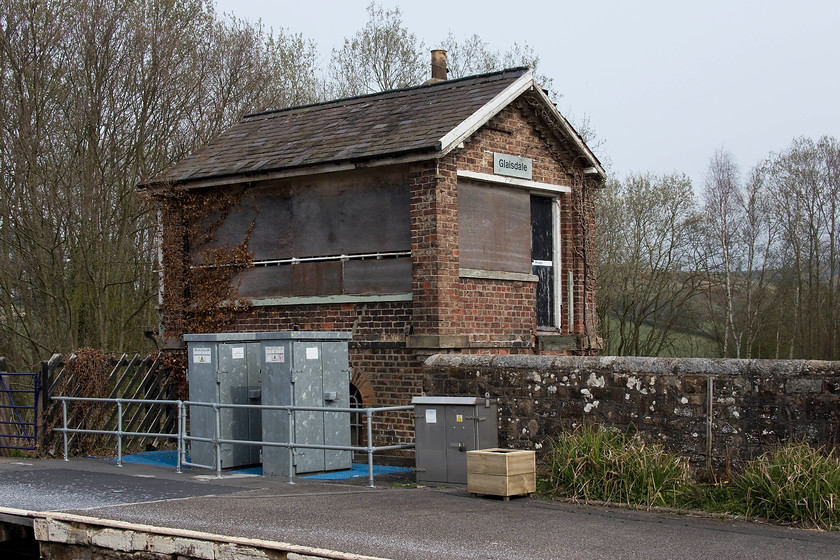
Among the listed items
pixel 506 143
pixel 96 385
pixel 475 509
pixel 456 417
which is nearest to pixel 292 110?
pixel 506 143

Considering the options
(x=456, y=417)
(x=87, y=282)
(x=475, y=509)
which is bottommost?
(x=475, y=509)

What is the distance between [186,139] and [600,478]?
2008 cm

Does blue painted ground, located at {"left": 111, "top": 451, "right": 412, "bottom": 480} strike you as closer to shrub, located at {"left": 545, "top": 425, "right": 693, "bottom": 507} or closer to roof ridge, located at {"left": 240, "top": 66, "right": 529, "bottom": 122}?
shrub, located at {"left": 545, "top": 425, "right": 693, "bottom": 507}

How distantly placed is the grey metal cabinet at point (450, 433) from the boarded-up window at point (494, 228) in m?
3.59

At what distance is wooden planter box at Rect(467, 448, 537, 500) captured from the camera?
387 inches

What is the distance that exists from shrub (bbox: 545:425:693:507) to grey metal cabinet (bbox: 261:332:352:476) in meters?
3.25

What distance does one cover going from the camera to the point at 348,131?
15.4 metres

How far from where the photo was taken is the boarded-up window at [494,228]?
1427cm

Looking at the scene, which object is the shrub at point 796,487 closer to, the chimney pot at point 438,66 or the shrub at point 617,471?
the shrub at point 617,471

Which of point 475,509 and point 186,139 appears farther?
point 186,139

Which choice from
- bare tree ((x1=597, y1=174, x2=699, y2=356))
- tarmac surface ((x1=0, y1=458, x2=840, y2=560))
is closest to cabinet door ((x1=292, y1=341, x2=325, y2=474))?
tarmac surface ((x1=0, y1=458, x2=840, y2=560))

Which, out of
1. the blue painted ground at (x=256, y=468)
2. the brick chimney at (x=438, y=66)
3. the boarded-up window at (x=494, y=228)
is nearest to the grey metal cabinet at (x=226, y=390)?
the blue painted ground at (x=256, y=468)

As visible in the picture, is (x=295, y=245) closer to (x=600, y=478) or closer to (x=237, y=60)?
(x=600, y=478)

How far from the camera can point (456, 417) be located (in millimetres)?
10859
